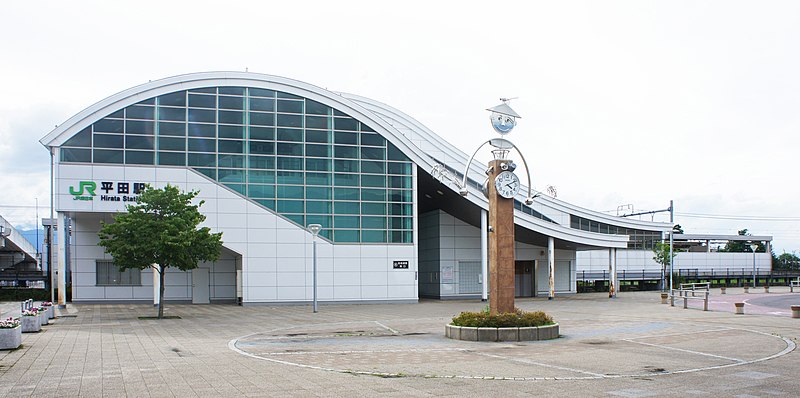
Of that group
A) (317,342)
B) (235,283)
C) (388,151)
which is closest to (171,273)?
(235,283)

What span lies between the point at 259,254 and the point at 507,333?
21624mm

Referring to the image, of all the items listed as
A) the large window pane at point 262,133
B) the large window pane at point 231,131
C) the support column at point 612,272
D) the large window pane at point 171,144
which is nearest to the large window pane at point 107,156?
the large window pane at point 171,144

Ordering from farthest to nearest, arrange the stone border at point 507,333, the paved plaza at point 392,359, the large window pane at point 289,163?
the large window pane at point 289,163, the stone border at point 507,333, the paved plaza at point 392,359

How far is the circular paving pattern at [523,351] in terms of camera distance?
543 inches

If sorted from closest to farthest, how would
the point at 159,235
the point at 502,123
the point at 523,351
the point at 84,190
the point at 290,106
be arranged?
the point at 523,351 → the point at 502,123 → the point at 159,235 → the point at 84,190 → the point at 290,106

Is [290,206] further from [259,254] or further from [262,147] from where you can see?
[262,147]

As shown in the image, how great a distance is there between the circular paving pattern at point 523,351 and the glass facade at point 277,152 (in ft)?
53.3

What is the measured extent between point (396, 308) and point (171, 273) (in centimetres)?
1357

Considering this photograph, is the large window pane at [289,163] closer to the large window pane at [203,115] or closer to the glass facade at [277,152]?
the glass facade at [277,152]

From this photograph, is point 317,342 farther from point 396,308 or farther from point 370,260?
point 370,260

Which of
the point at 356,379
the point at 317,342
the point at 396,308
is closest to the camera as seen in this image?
the point at 356,379

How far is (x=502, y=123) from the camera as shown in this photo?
22.1 meters

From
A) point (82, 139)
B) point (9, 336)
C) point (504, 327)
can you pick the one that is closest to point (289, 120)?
point (82, 139)

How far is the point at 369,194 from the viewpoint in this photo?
40.3 metres
